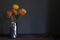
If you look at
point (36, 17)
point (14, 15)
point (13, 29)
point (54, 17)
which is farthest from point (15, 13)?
point (54, 17)

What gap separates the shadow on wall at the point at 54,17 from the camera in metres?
2.25

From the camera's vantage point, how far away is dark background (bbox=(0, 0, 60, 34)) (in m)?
2.24

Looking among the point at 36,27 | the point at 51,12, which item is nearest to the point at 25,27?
the point at 36,27

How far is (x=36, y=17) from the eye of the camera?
2.29 meters

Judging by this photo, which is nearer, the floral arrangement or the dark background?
the floral arrangement

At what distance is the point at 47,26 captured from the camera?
7.58 ft

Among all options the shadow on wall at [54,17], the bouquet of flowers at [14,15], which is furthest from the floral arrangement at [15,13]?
the shadow on wall at [54,17]

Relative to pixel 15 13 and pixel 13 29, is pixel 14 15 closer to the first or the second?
pixel 15 13

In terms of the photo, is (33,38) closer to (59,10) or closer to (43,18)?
(43,18)

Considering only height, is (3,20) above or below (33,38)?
above

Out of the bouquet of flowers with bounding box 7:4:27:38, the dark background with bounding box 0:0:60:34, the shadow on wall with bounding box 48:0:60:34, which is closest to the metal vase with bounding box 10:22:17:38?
the bouquet of flowers with bounding box 7:4:27:38

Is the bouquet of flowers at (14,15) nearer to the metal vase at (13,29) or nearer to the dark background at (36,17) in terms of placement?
the metal vase at (13,29)

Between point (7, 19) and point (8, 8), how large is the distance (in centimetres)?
18

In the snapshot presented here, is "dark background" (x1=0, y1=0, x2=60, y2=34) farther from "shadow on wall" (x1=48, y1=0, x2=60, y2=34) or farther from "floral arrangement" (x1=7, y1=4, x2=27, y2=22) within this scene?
"floral arrangement" (x1=7, y1=4, x2=27, y2=22)
